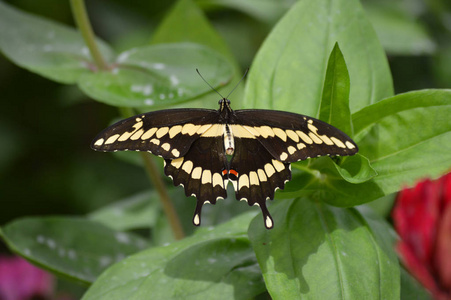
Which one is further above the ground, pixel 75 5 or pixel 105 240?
pixel 75 5

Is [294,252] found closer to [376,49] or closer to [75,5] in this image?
[376,49]

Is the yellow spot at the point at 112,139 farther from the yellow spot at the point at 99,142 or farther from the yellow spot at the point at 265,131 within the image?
the yellow spot at the point at 265,131

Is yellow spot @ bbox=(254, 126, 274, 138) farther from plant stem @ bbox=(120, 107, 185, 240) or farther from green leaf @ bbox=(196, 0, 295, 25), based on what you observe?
green leaf @ bbox=(196, 0, 295, 25)

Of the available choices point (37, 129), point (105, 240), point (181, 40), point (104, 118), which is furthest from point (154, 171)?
point (37, 129)

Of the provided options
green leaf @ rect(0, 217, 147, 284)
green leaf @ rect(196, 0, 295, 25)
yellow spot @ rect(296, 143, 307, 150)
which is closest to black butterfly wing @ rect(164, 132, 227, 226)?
yellow spot @ rect(296, 143, 307, 150)

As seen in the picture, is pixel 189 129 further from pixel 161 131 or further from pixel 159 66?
pixel 159 66

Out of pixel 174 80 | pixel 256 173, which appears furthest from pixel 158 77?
pixel 256 173

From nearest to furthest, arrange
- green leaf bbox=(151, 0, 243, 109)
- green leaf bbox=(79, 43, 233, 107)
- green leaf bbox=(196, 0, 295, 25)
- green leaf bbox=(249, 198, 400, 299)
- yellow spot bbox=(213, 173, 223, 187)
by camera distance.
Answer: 1. green leaf bbox=(249, 198, 400, 299)
2. yellow spot bbox=(213, 173, 223, 187)
3. green leaf bbox=(79, 43, 233, 107)
4. green leaf bbox=(151, 0, 243, 109)
5. green leaf bbox=(196, 0, 295, 25)
